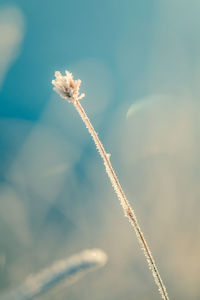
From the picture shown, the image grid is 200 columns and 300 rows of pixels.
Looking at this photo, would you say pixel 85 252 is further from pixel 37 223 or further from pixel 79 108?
pixel 37 223

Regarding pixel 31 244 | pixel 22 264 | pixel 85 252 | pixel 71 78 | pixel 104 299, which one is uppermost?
pixel 31 244

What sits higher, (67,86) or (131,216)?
(67,86)

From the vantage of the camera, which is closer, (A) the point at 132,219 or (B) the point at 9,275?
(A) the point at 132,219

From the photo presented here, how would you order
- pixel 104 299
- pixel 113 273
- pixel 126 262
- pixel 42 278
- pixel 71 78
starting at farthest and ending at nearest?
pixel 126 262 → pixel 113 273 → pixel 104 299 → pixel 71 78 → pixel 42 278

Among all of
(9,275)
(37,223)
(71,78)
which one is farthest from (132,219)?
(37,223)

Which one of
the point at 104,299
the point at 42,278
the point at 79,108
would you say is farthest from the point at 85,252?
the point at 104,299

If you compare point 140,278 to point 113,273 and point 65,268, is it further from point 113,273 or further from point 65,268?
point 65,268

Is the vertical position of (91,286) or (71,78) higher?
(91,286)

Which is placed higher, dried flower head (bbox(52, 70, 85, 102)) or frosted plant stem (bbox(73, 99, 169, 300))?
dried flower head (bbox(52, 70, 85, 102))

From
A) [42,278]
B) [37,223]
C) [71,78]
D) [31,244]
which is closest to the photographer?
[42,278]

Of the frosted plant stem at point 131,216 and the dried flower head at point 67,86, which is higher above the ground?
the dried flower head at point 67,86
